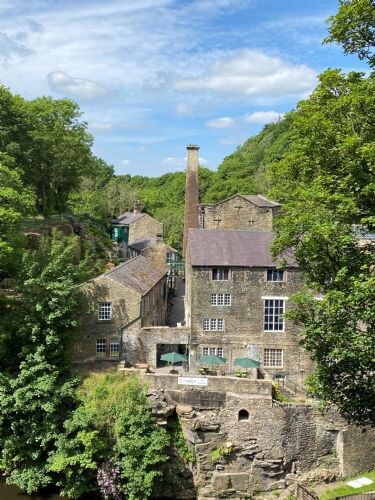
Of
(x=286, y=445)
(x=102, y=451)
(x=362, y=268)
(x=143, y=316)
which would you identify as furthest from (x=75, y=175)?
(x=362, y=268)

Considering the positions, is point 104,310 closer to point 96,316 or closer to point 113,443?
point 96,316

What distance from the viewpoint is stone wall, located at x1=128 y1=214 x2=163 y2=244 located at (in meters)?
67.4

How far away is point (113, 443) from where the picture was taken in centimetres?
2822

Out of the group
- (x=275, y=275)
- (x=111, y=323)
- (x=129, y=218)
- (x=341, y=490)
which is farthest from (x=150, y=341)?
(x=129, y=218)

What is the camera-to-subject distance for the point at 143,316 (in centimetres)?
3300

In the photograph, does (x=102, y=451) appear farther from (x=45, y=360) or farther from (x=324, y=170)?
(x=324, y=170)

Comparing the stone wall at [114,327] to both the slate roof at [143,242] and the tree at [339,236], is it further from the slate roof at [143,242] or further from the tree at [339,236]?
the slate roof at [143,242]

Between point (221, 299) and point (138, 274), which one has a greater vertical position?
point (138, 274)

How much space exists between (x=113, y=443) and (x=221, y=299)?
1184cm

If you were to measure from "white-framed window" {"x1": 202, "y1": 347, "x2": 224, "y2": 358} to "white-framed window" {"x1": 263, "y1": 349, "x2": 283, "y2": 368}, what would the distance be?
2.99 metres

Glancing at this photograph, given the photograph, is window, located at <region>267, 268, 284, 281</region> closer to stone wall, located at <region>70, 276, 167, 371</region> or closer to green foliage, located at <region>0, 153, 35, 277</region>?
stone wall, located at <region>70, 276, 167, 371</region>

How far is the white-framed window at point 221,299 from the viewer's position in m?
34.3

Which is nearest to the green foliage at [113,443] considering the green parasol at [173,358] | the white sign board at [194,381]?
the white sign board at [194,381]

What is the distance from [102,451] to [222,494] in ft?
→ 24.1
